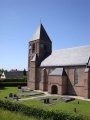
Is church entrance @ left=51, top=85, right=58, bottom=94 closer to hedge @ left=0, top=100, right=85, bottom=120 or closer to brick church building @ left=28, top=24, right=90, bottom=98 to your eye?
brick church building @ left=28, top=24, right=90, bottom=98

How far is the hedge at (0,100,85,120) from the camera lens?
62.8ft

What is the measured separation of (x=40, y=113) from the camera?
2144 cm

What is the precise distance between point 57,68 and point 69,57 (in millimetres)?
3730

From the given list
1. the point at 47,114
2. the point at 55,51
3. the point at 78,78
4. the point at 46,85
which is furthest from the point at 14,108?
the point at 55,51

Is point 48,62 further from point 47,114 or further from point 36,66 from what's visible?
point 47,114

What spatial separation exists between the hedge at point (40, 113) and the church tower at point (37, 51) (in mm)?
27690

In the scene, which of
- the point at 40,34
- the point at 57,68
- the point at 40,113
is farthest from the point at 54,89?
the point at 40,113

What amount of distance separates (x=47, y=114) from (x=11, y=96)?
68.9 feet

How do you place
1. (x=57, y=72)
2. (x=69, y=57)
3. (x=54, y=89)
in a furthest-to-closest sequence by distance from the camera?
(x=54, y=89) < (x=69, y=57) < (x=57, y=72)

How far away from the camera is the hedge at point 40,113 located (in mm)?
19152

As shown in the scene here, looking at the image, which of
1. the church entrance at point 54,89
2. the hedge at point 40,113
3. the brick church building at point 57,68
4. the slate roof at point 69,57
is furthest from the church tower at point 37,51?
the hedge at point 40,113

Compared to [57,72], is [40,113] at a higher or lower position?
lower

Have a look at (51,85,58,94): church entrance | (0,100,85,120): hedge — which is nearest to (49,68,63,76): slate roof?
(51,85,58,94): church entrance

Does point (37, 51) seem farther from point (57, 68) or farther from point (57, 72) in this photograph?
point (57, 72)
